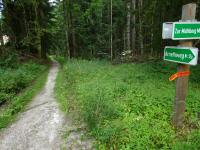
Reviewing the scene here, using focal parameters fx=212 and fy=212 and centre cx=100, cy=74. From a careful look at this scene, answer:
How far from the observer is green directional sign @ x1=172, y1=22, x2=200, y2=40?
386 centimetres

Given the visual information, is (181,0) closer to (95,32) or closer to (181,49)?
(181,49)

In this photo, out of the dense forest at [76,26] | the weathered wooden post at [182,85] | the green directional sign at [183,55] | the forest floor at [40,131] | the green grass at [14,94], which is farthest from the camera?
the dense forest at [76,26]

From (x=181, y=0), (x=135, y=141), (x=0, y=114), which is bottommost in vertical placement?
(x=0, y=114)

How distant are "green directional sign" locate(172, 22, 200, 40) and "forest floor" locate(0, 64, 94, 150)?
9.66ft

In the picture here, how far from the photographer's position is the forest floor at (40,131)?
16.3 feet

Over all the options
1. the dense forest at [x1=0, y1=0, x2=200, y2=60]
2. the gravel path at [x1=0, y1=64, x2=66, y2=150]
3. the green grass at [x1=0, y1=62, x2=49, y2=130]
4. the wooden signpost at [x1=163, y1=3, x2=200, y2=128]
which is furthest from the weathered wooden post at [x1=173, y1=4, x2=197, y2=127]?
the dense forest at [x1=0, y1=0, x2=200, y2=60]

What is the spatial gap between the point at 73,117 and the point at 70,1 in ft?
62.2

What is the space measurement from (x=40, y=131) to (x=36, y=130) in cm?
16

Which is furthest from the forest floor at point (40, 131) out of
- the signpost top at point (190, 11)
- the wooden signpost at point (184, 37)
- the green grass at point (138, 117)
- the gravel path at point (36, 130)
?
the signpost top at point (190, 11)

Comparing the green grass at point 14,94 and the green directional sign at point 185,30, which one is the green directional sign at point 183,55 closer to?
the green directional sign at point 185,30

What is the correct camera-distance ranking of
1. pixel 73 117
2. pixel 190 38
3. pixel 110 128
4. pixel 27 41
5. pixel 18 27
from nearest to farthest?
pixel 190 38 → pixel 110 128 → pixel 73 117 → pixel 27 41 → pixel 18 27

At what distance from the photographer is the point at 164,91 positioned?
668 cm

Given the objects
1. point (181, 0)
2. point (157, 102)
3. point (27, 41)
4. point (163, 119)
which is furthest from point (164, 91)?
point (27, 41)

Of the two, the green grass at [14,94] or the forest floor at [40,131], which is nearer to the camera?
the forest floor at [40,131]
